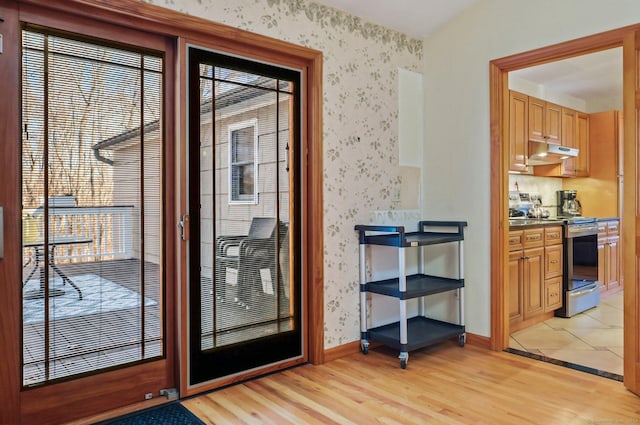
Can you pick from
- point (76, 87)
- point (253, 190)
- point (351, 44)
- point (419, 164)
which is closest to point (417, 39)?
point (351, 44)

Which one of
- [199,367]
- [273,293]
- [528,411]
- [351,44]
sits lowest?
[528,411]

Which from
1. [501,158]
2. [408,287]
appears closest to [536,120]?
[501,158]

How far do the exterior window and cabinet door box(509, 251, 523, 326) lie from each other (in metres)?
2.28

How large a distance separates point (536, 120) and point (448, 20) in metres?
1.73

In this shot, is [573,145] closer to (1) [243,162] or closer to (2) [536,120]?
(2) [536,120]

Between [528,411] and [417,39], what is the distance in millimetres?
2917

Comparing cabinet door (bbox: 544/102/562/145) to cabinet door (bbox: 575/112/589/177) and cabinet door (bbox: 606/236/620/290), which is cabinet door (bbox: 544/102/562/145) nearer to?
cabinet door (bbox: 575/112/589/177)

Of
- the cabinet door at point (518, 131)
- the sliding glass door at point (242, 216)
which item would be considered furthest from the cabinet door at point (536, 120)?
the sliding glass door at point (242, 216)

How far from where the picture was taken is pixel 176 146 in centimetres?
261

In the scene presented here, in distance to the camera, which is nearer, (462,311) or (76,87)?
(76,87)

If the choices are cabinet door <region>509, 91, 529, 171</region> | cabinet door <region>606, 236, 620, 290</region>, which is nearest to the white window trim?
cabinet door <region>509, 91, 529, 171</region>

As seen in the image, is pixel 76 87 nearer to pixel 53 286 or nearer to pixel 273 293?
pixel 53 286

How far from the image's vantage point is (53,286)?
226 centimetres

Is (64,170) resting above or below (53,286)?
above
